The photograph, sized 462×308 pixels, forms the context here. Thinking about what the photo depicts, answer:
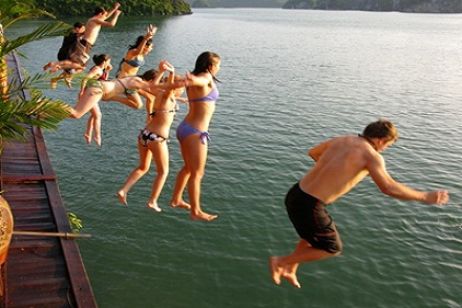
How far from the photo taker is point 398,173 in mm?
21312

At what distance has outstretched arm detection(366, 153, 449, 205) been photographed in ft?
18.6

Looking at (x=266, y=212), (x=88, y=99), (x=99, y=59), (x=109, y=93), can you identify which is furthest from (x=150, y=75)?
(x=266, y=212)

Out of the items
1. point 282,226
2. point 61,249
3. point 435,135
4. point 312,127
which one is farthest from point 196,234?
point 435,135

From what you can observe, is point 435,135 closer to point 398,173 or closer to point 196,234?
point 398,173

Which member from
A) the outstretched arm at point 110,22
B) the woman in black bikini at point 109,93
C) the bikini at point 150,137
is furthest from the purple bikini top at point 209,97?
the outstretched arm at point 110,22

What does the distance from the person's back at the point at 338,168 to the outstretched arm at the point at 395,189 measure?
0.11 metres

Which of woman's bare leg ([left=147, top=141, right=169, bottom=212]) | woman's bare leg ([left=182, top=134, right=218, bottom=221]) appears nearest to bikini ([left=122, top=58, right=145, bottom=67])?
woman's bare leg ([left=147, top=141, right=169, bottom=212])

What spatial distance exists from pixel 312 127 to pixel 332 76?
16.8 meters

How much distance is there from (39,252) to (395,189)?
22.4ft

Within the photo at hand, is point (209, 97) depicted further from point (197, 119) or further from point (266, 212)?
point (266, 212)

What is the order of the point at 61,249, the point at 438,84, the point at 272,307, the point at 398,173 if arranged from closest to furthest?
1. the point at 61,249
2. the point at 272,307
3. the point at 398,173
4. the point at 438,84

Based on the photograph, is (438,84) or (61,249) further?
(438,84)

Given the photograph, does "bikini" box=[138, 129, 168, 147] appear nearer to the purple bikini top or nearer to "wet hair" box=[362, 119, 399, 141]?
the purple bikini top

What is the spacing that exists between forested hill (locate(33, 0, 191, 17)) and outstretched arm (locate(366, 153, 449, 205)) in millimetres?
74680
